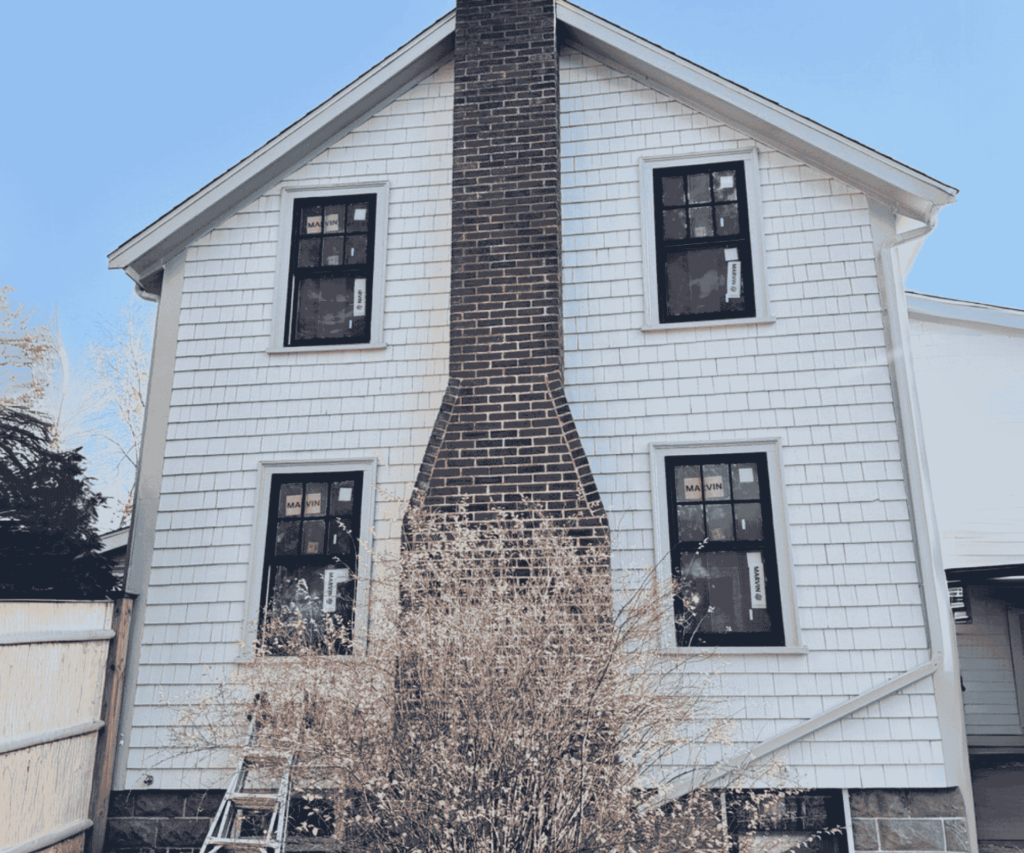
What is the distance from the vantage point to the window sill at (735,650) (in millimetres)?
7133

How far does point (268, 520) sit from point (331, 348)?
5.59ft

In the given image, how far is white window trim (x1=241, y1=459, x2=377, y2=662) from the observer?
25.1ft

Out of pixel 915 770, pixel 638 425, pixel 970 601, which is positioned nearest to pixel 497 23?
pixel 638 425

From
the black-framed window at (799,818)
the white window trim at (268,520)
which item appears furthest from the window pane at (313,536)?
the black-framed window at (799,818)

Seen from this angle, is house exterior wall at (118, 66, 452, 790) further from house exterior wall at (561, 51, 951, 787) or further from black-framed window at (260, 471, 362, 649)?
house exterior wall at (561, 51, 951, 787)

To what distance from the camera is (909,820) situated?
6.77 metres

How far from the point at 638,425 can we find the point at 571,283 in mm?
1520

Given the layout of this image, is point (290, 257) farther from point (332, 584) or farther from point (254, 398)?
point (332, 584)

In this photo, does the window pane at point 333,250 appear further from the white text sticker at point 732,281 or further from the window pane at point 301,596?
the white text sticker at point 732,281

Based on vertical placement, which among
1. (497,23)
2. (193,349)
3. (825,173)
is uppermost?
(497,23)

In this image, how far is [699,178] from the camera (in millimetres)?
8586

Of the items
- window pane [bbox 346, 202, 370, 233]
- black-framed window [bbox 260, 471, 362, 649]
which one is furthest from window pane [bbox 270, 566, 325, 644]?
window pane [bbox 346, 202, 370, 233]

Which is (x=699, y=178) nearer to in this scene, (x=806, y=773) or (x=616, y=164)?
(x=616, y=164)

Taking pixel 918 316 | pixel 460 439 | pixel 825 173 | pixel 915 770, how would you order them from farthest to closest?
pixel 918 316 < pixel 825 173 < pixel 460 439 < pixel 915 770
